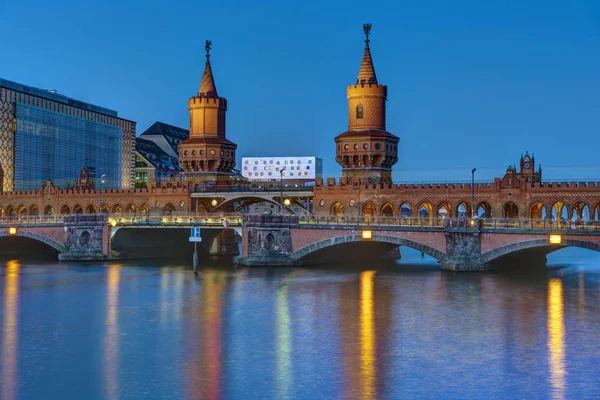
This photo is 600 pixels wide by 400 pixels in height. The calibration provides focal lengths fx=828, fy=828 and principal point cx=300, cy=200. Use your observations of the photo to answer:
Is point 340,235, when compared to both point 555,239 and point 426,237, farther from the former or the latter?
point 555,239

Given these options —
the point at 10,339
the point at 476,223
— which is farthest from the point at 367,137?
the point at 10,339

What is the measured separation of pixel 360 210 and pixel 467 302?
43757 mm

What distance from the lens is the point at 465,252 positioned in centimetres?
7325

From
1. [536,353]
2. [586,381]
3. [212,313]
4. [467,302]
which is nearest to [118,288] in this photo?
[212,313]

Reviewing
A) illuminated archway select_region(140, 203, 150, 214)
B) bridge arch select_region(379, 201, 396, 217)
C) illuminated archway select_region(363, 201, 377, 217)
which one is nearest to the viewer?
bridge arch select_region(379, 201, 396, 217)

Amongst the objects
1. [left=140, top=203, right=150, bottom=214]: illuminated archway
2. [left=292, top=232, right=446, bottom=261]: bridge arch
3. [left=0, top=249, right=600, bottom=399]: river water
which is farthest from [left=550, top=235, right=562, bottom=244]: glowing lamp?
[left=140, top=203, right=150, bottom=214]: illuminated archway

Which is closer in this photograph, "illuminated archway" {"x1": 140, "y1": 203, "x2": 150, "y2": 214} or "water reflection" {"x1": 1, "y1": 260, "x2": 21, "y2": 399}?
"water reflection" {"x1": 1, "y1": 260, "x2": 21, "y2": 399}

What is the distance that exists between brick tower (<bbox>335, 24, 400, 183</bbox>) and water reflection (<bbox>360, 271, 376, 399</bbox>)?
125ft

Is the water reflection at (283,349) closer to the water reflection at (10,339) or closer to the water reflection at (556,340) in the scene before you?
the water reflection at (10,339)

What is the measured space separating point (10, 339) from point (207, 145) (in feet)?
245

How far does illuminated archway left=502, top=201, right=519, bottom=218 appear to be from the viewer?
295 ft

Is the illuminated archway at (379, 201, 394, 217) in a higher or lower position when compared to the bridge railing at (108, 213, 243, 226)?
higher

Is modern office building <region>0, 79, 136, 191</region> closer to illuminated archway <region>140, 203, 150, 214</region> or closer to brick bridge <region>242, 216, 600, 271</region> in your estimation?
illuminated archway <region>140, 203, 150, 214</region>

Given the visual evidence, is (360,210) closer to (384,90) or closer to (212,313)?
(384,90)
